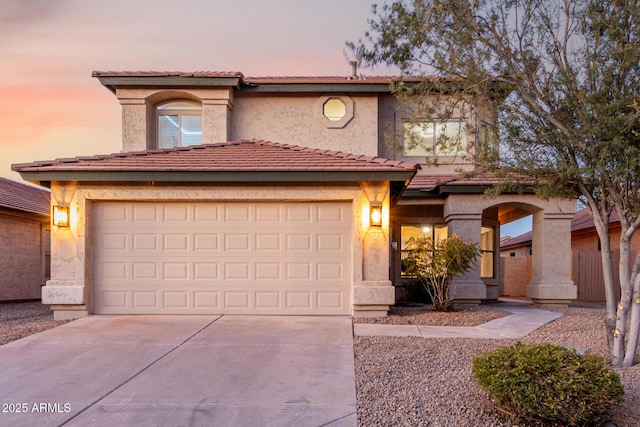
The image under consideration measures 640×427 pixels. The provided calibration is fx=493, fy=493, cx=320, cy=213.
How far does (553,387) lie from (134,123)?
564 inches

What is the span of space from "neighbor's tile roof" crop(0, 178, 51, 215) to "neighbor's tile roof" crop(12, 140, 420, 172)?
5716 millimetres

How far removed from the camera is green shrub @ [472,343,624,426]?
4.52 m

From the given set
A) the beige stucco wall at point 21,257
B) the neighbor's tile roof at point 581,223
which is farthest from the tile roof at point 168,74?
the neighbor's tile roof at point 581,223

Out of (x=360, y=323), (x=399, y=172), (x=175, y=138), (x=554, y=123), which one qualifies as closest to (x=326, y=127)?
(x=175, y=138)

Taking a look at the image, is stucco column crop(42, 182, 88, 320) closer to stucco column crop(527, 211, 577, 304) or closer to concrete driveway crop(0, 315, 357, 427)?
concrete driveway crop(0, 315, 357, 427)

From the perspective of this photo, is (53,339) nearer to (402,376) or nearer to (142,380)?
Answer: (142,380)

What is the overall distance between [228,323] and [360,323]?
2572 millimetres

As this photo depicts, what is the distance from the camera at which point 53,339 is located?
8297mm

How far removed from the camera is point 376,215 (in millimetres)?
10297

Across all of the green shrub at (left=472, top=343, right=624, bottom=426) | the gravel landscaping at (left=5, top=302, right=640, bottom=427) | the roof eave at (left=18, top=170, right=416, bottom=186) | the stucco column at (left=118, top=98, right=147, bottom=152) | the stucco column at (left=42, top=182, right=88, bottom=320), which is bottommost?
the gravel landscaping at (left=5, top=302, right=640, bottom=427)

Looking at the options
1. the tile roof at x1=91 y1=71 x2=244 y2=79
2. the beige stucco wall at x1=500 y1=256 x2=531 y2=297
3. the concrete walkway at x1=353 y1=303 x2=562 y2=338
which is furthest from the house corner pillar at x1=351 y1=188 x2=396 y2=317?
the beige stucco wall at x1=500 y1=256 x2=531 y2=297

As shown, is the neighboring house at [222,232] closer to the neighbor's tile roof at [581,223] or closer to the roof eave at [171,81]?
the roof eave at [171,81]

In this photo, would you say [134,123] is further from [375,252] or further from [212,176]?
[375,252]

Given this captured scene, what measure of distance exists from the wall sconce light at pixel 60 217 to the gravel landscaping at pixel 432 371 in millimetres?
2023
